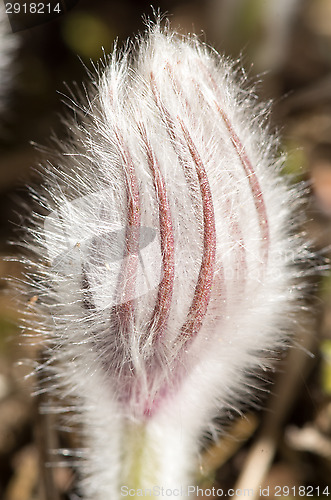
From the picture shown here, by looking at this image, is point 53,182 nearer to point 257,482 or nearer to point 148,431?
point 148,431

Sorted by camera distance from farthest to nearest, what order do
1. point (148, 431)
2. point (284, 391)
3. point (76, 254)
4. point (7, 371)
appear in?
1. point (7, 371)
2. point (284, 391)
3. point (148, 431)
4. point (76, 254)

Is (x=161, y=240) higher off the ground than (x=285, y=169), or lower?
lower

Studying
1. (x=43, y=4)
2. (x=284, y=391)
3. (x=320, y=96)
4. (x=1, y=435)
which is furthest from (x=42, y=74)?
(x=284, y=391)

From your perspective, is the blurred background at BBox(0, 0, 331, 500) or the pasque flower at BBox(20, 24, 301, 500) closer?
the pasque flower at BBox(20, 24, 301, 500)

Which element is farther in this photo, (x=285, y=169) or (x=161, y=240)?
(x=285, y=169)

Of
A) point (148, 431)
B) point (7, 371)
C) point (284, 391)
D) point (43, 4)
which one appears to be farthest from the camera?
point (7, 371)
